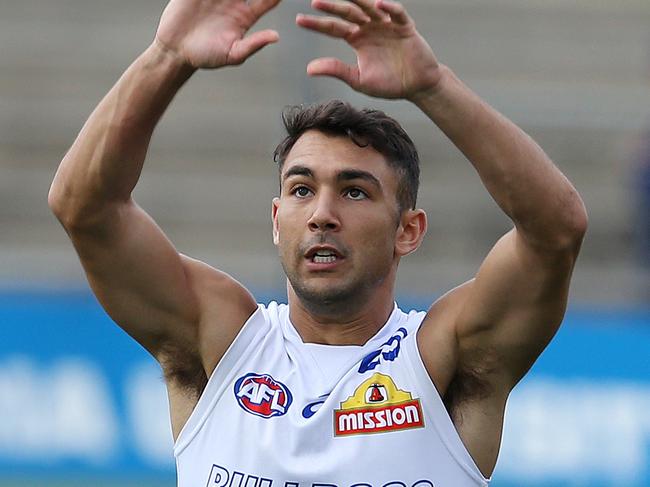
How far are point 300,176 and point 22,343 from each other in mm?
4697

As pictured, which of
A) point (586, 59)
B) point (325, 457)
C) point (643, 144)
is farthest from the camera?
point (586, 59)

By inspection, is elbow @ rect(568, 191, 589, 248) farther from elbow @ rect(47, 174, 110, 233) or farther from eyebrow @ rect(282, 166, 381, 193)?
elbow @ rect(47, 174, 110, 233)

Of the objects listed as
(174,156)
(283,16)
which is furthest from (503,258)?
(174,156)

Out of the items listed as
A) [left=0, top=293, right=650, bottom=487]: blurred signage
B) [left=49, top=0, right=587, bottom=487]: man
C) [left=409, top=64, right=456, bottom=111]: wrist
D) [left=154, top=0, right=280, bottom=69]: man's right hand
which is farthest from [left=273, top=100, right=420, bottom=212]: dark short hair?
[left=0, top=293, right=650, bottom=487]: blurred signage

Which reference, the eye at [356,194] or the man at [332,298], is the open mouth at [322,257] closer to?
the man at [332,298]

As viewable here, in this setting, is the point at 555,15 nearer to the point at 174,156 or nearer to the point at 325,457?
the point at 174,156

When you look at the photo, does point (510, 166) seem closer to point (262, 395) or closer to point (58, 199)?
point (262, 395)

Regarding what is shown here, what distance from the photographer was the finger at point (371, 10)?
3855 mm

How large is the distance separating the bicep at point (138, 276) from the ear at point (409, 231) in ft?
2.40

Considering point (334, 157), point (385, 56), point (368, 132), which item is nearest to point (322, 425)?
point (334, 157)

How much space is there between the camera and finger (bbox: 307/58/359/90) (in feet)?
12.7

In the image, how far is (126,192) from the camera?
4410mm

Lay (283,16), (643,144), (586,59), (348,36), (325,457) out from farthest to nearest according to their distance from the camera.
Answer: (586,59)
(643,144)
(283,16)
(325,457)
(348,36)

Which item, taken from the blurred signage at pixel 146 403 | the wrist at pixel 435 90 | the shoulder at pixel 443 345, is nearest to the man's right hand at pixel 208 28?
the wrist at pixel 435 90
